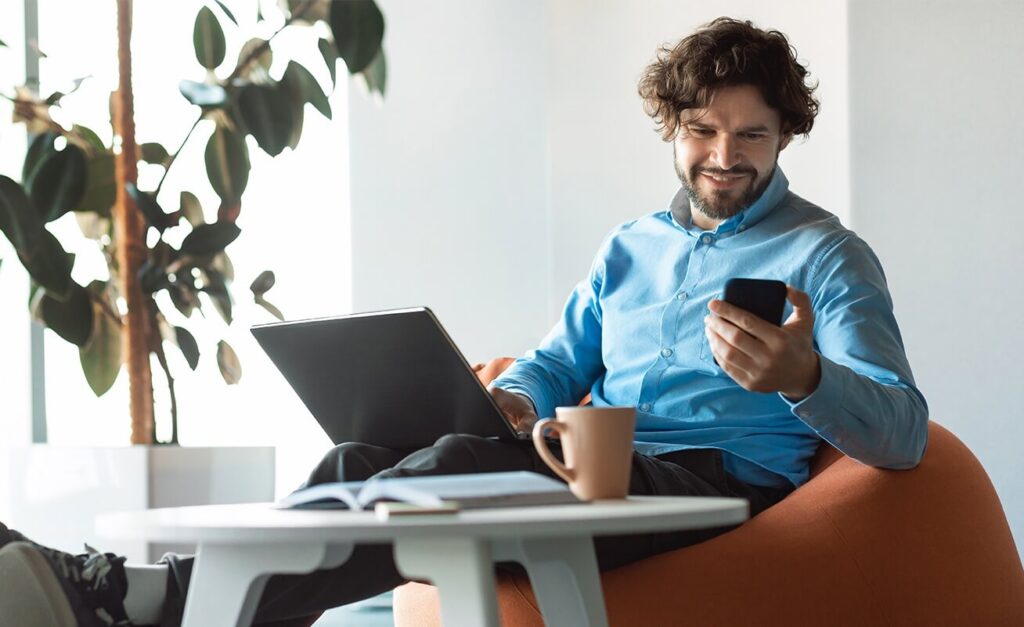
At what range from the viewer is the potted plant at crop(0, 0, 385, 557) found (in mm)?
2486

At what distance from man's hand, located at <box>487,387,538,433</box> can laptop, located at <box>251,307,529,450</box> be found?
37cm

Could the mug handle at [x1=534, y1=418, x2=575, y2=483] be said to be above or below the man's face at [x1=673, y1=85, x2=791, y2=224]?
below

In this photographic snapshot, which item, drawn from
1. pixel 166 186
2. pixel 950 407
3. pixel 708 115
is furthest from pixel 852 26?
pixel 166 186

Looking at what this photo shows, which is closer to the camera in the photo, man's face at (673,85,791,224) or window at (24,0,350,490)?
man's face at (673,85,791,224)

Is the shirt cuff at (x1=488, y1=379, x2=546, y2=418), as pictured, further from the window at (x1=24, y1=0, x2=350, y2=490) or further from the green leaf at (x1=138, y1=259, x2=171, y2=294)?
the window at (x1=24, y1=0, x2=350, y2=490)

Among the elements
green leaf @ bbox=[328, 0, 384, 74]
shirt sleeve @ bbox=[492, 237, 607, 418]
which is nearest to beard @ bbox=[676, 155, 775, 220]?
shirt sleeve @ bbox=[492, 237, 607, 418]

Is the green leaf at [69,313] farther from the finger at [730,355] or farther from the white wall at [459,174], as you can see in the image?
the finger at [730,355]

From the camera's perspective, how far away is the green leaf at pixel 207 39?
2.72 m

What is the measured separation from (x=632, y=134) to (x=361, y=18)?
4.08 ft

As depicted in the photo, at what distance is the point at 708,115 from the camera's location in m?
1.96

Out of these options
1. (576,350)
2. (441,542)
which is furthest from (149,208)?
(441,542)

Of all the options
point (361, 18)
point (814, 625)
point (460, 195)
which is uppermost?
point (361, 18)

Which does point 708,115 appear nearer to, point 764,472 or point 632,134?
point 764,472

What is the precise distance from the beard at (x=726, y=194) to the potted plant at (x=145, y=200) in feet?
2.77
